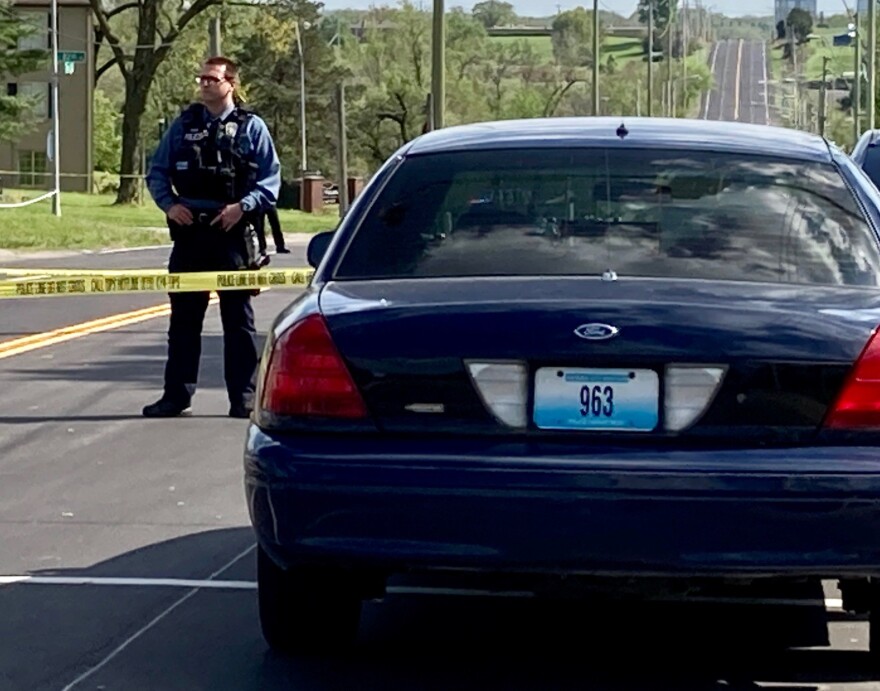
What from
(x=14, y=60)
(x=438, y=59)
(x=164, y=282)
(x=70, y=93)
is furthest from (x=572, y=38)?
(x=164, y=282)

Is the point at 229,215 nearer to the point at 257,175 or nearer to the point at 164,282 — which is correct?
the point at 257,175

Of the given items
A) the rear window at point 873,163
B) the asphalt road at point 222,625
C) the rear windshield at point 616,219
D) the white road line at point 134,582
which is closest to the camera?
the rear windshield at point 616,219

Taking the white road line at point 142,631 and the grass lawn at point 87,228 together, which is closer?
the white road line at point 142,631

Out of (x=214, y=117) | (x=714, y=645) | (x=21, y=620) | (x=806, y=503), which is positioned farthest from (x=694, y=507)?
(x=214, y=117)

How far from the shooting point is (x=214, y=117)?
10.1 m

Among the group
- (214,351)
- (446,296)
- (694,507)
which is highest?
(446,296)

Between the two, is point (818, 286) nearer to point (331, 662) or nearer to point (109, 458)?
point (331, 662)

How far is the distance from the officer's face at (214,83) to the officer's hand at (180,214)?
1.95ft

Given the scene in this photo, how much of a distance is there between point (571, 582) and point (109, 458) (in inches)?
187

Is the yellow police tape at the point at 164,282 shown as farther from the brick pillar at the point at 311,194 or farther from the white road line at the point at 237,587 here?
the brick pillar at the point at 311,194

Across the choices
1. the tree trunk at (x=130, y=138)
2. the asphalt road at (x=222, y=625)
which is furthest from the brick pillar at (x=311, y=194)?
the asphalt road at (x=222, y=625)

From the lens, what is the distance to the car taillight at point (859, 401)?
15.4 feet

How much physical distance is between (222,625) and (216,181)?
14.7ft

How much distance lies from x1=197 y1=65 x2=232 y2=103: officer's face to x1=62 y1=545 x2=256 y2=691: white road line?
144 inches
